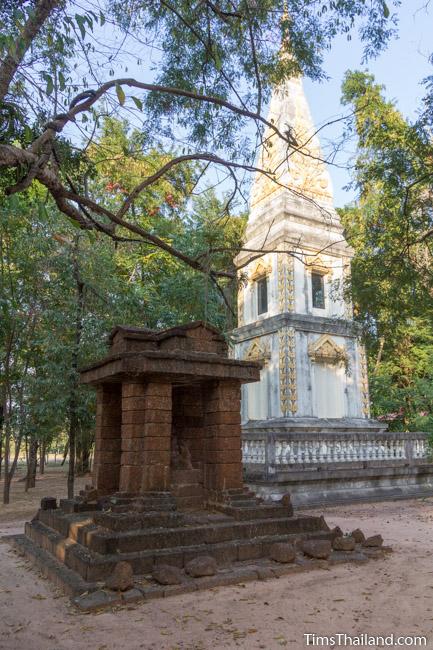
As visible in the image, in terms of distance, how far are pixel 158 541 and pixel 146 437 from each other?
1323 mm

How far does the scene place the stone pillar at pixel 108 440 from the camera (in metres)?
7.50

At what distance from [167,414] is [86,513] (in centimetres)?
179

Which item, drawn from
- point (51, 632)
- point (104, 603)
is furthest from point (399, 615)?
point (51, 632)

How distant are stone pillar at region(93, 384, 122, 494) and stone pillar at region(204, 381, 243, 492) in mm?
1456

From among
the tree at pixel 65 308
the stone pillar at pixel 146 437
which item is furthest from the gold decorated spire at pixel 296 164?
the stone pillar at pixel 146 437

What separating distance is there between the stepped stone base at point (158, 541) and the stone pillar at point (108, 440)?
0.36 metres

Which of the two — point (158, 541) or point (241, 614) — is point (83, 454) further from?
point (241, 614)

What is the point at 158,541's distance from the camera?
5629 mm

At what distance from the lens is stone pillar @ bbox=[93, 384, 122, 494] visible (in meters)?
7.50

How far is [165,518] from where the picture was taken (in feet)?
19.5

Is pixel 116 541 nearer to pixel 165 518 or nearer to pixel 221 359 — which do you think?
pixel 165 518

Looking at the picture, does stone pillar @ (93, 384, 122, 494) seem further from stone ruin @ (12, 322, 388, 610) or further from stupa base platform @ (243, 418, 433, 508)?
stupa base platform @ (243, 418, 433, 508)

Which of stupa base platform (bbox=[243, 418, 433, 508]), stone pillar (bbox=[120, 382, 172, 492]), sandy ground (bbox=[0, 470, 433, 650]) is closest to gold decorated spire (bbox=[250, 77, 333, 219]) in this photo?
stupa base platform (bbox=[243, 418, 433, 508])

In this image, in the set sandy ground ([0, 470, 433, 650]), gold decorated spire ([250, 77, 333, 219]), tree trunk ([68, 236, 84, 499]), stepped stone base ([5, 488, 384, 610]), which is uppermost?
gold decorated spire ([250, 77, 333, 219])
